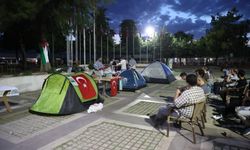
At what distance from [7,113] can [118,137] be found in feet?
13.8

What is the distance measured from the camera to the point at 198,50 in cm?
4975

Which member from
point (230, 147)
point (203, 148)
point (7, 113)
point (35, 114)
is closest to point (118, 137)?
point (203, 148)

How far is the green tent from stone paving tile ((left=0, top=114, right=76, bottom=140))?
0.27m

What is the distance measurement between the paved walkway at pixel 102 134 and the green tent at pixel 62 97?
10.3 inches

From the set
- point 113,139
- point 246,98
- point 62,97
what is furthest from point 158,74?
point 113,139

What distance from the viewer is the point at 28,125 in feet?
19.6

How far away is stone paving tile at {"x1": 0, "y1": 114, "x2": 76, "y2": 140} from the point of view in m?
5.41

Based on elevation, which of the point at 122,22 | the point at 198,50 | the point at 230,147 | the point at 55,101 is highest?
the point at 122,22

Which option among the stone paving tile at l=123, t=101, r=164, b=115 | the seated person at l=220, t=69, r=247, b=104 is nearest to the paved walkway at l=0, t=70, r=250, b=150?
the stone paving tile at l=123, t=101, r=164, b=115

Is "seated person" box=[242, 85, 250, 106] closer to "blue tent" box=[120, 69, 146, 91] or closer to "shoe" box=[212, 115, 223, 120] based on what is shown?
"shoe" box=[212, 115, 223, 120]

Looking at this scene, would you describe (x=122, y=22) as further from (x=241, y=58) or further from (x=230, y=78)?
(x=230, y=78)

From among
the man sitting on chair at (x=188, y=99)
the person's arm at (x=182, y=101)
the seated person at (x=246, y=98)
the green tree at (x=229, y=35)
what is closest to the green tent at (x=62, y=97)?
the man sitting on chair at (x=188, y=99)

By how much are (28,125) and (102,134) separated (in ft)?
6.86

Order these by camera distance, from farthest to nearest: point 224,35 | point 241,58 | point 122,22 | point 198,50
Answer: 1. point 122,22
2. point 198,50
3. point 241,58
4. point 224,35
